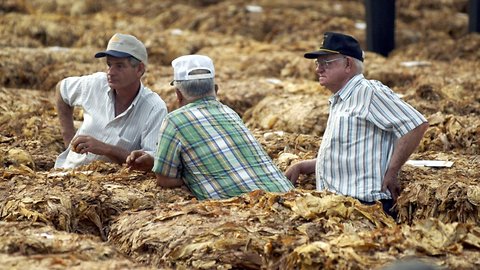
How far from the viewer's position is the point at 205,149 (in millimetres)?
7148

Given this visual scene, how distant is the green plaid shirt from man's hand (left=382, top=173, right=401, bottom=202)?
Result: 62 centimetres

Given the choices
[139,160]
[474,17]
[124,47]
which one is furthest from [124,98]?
[474,17]

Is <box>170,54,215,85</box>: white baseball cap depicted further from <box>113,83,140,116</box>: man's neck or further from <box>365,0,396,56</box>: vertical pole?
<box>365,0,396,56</box>: vertical pole

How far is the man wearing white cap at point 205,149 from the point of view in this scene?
7133 millimetres

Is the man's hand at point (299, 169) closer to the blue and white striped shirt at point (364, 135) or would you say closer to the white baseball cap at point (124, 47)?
the blue and white striped shirt at point (364, 135)

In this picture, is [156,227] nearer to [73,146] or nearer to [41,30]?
[73,146]

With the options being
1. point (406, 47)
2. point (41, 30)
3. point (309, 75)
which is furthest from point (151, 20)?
point (309, 75)

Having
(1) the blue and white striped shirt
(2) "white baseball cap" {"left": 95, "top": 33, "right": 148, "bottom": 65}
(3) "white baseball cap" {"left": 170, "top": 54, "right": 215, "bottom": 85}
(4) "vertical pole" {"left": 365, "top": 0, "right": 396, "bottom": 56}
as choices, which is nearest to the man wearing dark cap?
(1) the blue and white striped shirt

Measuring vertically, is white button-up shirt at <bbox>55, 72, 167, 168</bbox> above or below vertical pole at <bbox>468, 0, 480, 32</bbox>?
above

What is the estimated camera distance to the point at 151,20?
70.0 ft

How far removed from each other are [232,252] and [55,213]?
4.41 ft

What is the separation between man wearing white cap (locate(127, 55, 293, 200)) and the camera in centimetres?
713

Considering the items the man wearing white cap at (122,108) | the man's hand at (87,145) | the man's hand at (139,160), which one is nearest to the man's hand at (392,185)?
the man's hand at (139,160)

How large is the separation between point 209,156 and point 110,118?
1.41 meters
